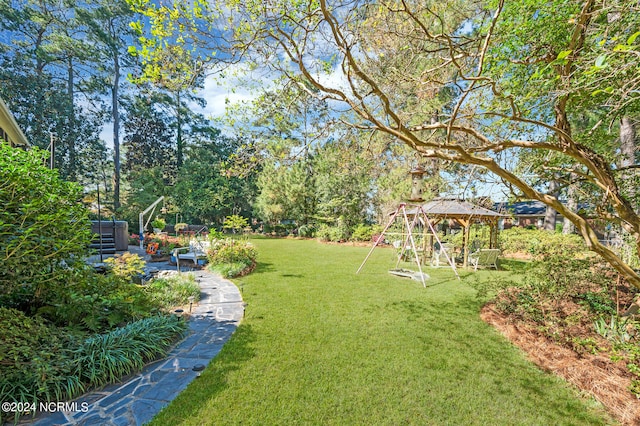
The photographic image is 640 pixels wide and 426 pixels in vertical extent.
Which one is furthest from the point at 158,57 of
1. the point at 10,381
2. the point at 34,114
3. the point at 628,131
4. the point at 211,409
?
the point at 34,114

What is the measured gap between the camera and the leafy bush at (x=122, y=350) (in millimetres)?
3117

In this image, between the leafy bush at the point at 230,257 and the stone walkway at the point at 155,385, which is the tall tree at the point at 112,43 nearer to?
the leafy bush at the point at 230,257

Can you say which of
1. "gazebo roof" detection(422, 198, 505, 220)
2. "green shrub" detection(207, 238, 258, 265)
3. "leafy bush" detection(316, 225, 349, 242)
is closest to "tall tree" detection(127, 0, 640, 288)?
"gazebo roof" detection(422, 198, 505, 220)

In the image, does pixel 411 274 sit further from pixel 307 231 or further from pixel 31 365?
pixel 307 231

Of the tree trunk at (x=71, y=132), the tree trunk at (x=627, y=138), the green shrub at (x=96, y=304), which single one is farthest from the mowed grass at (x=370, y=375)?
the tree trunk at (x=71, y=132)

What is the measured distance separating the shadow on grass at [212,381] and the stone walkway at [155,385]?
100 mm

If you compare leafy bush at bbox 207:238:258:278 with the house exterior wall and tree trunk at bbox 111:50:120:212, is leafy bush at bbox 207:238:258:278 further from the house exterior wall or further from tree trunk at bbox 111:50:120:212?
tree trunk at bbox 111:50:120:212

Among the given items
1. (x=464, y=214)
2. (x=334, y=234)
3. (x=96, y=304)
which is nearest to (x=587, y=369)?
(x=96, y=304)

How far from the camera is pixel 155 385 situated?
3.13 meters

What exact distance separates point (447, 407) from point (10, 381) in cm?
448

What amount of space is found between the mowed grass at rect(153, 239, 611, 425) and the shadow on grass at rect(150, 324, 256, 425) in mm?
11

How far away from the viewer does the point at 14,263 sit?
303cm

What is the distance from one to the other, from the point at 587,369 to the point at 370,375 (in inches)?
110

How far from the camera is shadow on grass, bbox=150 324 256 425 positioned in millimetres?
2666
